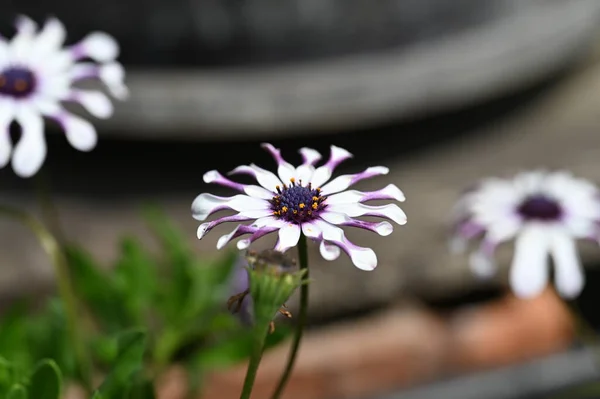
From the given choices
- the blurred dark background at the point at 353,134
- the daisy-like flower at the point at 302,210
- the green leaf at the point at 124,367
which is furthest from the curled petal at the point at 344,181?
the blurred dark background at the point at 353,134

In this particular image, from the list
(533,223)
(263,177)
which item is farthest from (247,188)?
(533,223)

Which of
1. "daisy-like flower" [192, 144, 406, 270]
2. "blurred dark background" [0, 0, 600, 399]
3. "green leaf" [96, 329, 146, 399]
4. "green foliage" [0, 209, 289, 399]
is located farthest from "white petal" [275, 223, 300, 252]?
"blurred dark background" [0, 0, 600, 399]

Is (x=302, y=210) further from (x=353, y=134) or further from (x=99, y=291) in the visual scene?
(x=353, y=134)

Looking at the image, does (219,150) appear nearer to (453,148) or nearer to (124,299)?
(453,148)

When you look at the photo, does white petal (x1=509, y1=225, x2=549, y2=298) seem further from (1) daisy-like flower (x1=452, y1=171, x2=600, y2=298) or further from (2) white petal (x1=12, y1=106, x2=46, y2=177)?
(2) white petal (x1=12, y1=106, x2=46, y2=177)

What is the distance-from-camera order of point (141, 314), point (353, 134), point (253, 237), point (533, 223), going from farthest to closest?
point (353, 134), point (141, 314), point (533, 223), point (253, 237)

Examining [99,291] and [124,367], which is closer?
[124,367]
